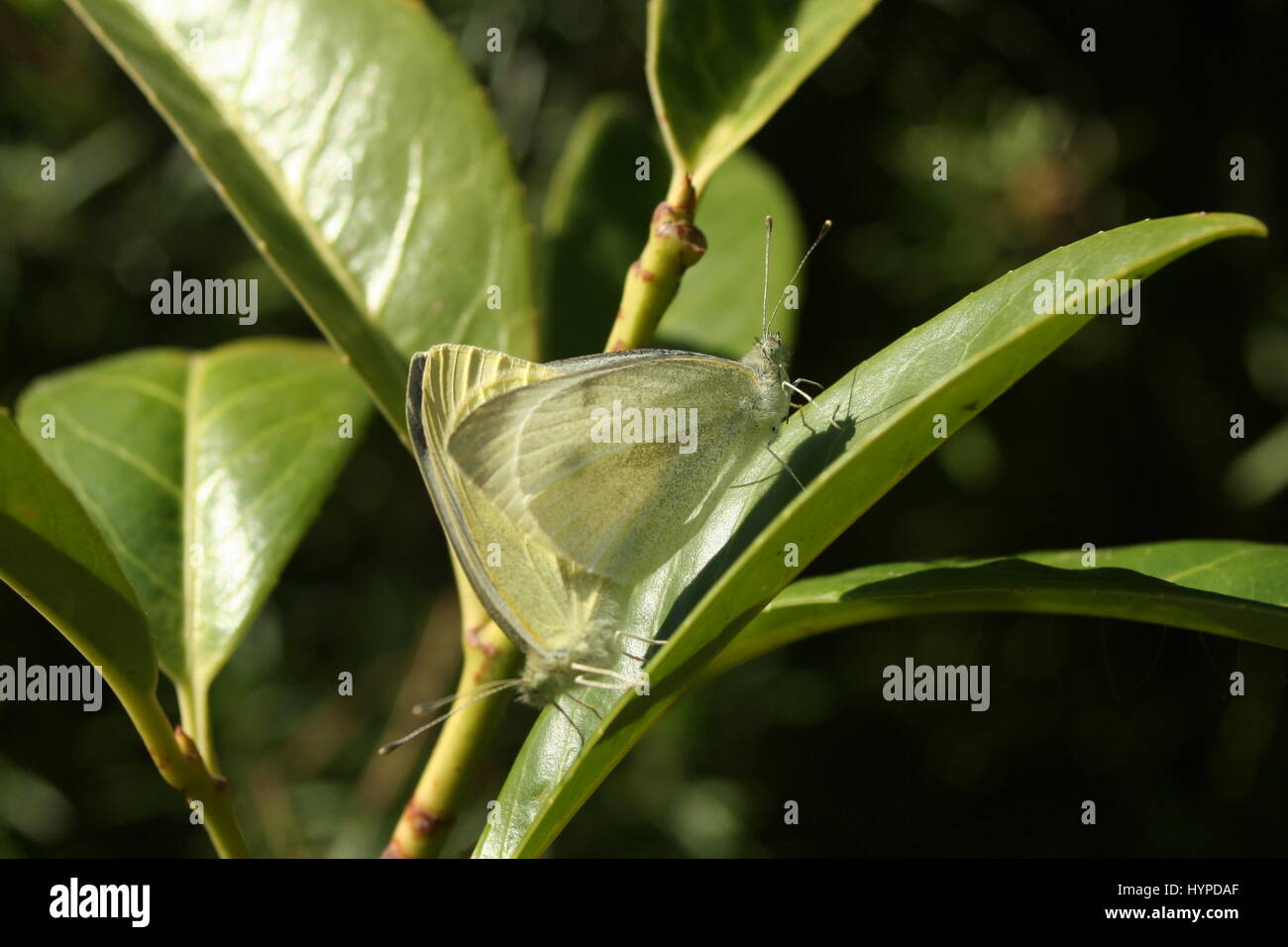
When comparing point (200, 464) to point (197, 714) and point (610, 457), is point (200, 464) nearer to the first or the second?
point (197, 714)

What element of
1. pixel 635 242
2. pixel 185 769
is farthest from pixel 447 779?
pixel 635 242

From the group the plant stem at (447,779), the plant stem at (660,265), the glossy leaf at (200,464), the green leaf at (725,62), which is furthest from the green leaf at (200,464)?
the green leaf at (725,62)

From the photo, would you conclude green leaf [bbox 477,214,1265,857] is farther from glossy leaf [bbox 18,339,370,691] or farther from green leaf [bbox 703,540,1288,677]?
glossy leaf [bbox 18,339,370,691]

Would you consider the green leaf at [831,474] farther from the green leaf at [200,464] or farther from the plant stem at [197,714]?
the green leaf at [200,464]

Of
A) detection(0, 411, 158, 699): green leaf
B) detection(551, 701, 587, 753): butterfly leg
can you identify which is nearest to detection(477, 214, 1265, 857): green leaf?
detection(551, 701, 587, 753): butterfly leg

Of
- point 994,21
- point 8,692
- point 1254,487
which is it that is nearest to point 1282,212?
point 1254,487
